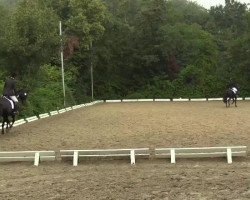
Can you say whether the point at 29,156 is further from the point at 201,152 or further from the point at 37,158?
the point at 201,152

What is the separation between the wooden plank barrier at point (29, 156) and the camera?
10242 mm

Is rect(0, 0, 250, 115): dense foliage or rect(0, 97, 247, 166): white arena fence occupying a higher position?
rect(0, 0, 250, 115): dense foliage

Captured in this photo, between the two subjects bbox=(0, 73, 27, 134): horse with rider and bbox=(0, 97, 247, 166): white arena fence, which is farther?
bbox=(0, 73, 27, 134): horse with rider

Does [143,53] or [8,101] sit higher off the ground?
[143,53]

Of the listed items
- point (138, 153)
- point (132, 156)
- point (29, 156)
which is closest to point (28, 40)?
point (29, 156)

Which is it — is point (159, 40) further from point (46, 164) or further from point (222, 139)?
point (46, 164)

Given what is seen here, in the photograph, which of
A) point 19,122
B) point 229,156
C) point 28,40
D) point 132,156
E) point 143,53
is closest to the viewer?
point 229,156

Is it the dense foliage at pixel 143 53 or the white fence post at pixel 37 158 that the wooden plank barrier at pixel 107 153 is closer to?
the white fence post at pixel 37 158

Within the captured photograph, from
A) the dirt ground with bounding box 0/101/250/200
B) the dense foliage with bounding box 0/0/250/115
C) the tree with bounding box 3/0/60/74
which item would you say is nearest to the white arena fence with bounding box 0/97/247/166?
the dirt ground with bounding box 0/101/250/200

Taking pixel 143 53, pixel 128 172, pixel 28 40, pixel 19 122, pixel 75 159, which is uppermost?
pixel 143 53

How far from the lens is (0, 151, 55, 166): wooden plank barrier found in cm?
1024

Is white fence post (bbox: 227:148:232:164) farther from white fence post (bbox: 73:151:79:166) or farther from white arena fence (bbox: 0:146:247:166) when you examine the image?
white fence post (bbox: 73:151:79:166)

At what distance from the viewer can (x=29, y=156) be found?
10.5 metres

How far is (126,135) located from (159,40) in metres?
33.9
